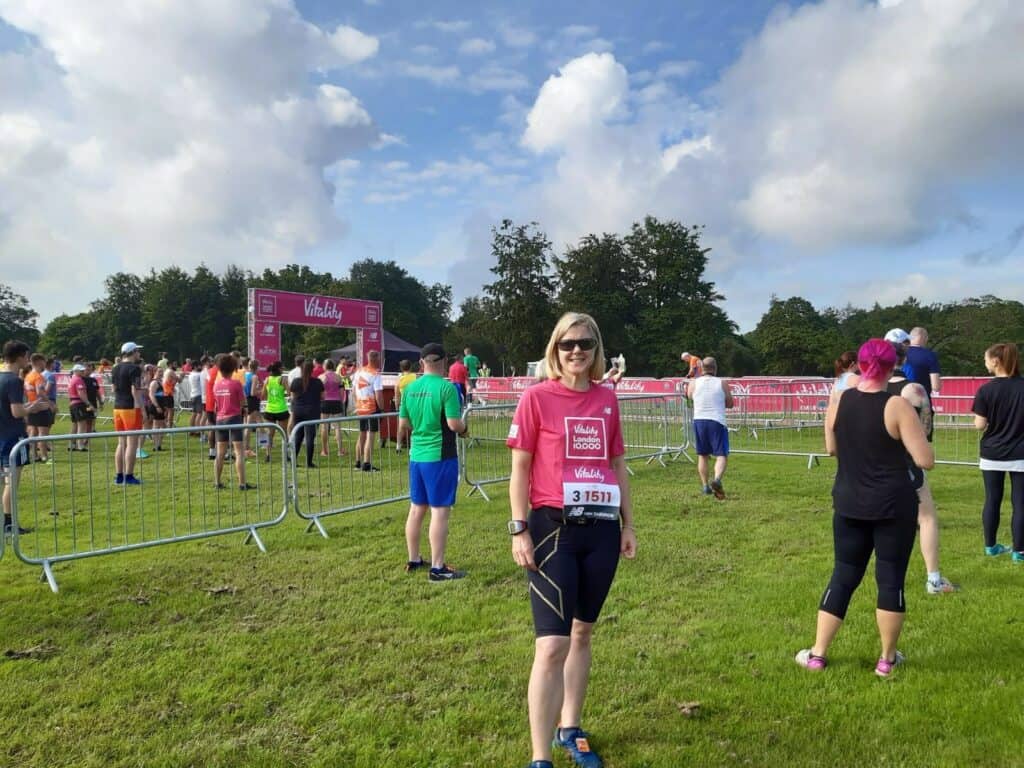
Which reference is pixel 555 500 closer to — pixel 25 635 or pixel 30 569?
pixel 25 635

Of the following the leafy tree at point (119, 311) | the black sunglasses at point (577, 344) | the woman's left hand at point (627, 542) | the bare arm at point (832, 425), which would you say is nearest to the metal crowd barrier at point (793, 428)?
the bare arm at point (832, 425)

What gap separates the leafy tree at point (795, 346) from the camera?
5912cm

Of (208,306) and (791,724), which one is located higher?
(208,306)

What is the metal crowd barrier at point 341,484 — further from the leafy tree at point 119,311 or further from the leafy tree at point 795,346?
the leafy tree at point 119,311

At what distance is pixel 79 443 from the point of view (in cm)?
1609

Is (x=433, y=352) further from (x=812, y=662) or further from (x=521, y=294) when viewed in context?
(x=521, y=294)

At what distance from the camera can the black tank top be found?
3.63 meters

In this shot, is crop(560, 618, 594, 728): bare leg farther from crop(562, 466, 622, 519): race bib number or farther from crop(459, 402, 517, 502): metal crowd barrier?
crop(459, 402, 517, 502): metal crowd barrier

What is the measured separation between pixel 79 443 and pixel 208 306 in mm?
80521

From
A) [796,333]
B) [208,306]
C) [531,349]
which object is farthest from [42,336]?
[796,333]

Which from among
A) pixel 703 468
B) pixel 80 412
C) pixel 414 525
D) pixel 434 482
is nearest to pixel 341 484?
pixel 414 525

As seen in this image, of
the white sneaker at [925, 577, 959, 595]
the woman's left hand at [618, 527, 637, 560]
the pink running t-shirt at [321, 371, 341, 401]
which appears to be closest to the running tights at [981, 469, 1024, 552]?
the white sneaker at [925, 577, 959, 595]

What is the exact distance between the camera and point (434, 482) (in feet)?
18.5

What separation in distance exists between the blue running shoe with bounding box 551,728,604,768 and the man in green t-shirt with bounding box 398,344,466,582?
2.63m
